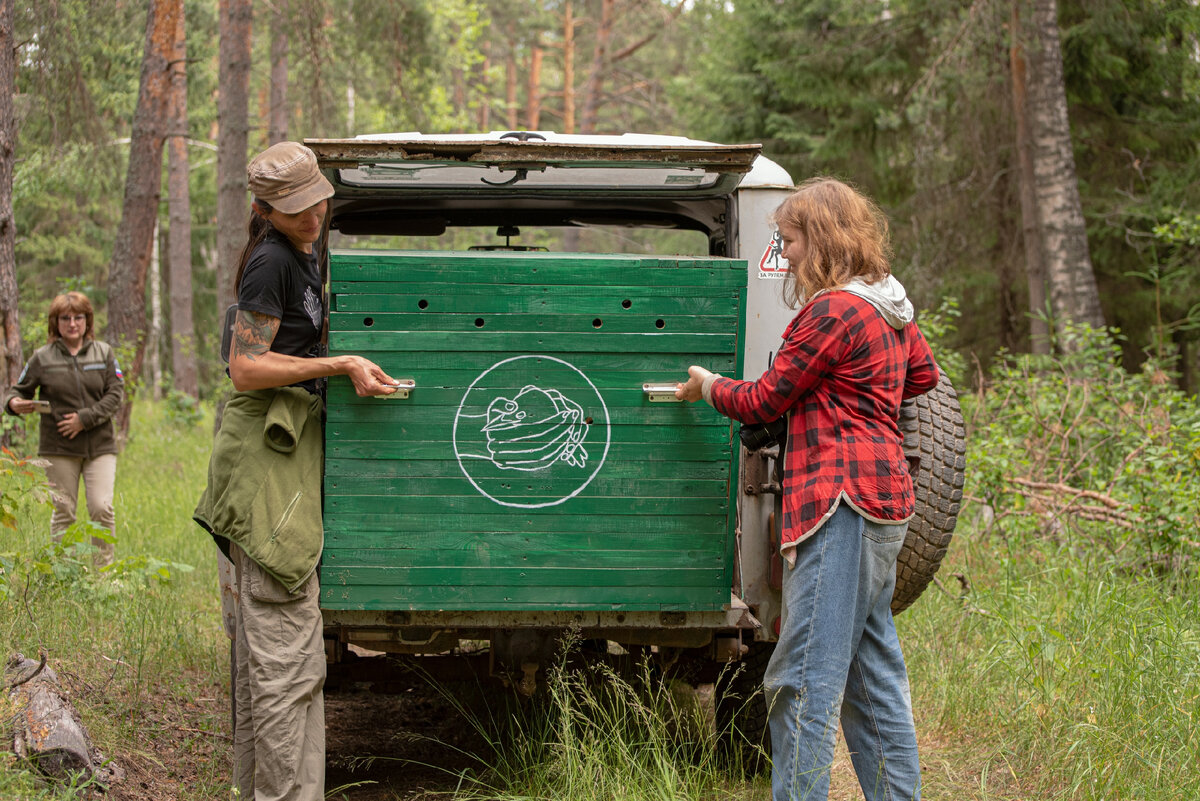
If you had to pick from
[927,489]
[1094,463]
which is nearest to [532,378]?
[927,489]

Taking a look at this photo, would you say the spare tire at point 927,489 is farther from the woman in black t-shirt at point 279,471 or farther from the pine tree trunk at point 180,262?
the pine tree trunk at point 180,262

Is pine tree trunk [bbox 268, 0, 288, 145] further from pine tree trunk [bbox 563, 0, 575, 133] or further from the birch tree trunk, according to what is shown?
the birch tree trunk

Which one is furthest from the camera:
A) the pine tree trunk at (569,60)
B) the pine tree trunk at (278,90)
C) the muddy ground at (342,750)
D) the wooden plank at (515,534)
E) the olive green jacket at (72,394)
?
the pine tree trunk at (569,60)

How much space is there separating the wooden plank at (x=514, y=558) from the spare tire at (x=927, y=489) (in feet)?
2.94

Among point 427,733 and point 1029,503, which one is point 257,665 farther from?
point 1029,503

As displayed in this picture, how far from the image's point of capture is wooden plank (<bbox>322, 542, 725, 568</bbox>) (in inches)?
131

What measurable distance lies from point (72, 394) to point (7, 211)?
156 centimetres

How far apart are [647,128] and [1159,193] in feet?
57.6

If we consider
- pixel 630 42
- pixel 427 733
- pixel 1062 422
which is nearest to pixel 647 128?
pixel 630 42

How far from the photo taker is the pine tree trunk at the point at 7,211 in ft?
18.8

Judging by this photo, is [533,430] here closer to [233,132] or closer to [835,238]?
[835,238]

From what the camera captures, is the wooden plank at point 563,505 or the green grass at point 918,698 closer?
the wooden plank at point 563,505

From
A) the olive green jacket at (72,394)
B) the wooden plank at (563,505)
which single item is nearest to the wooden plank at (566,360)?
the wooden plank at (563,505)

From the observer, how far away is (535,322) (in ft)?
10.8
